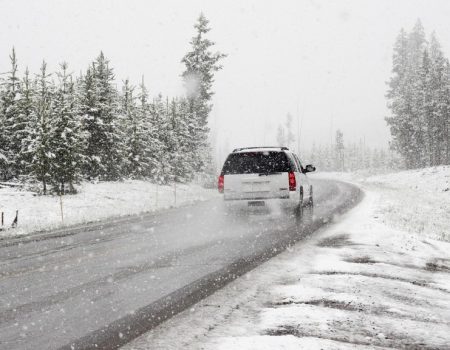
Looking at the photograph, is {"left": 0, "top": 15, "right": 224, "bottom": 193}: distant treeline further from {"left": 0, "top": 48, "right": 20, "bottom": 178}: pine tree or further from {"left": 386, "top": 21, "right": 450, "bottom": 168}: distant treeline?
{"left": 386, "top": 21, "right": 450, "bottom": 168}: distant treeline

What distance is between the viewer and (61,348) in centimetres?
414

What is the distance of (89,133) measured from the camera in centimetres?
2495

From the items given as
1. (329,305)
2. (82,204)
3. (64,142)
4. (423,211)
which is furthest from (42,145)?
(329,305)

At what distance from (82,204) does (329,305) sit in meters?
18.6

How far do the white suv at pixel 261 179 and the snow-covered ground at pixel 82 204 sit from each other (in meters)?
4.90

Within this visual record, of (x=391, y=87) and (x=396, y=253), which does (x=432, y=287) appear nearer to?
(x=396, y=253)

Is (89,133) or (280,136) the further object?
(280,136)

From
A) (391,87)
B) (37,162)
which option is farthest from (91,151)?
(391,87)

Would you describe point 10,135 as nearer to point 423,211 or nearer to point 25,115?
point 25,115

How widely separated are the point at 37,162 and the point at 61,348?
794 inches

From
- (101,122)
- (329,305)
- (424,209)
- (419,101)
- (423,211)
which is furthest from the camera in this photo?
(419,101)

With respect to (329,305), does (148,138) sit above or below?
above

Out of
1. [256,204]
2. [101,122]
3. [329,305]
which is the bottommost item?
[329,305]

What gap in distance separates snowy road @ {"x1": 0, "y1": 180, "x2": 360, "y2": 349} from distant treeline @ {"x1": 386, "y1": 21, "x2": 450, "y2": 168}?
51350mm
